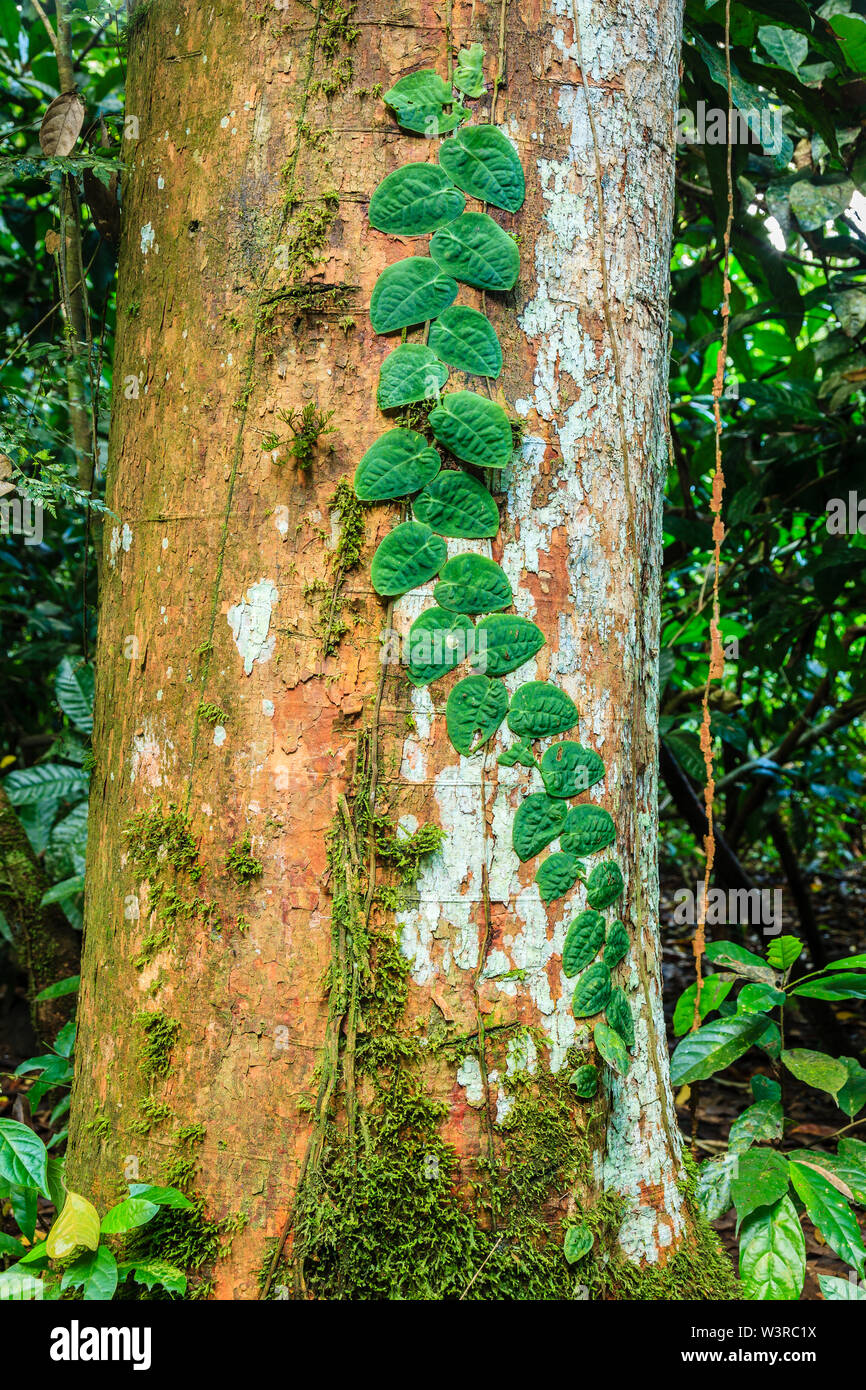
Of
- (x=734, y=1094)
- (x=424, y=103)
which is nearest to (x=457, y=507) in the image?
(x=424, y=103)

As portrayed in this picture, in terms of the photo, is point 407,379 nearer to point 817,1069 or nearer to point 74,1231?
point 74,1231

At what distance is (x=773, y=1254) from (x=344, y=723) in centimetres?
87

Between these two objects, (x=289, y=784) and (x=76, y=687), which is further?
(x=76, y=687)

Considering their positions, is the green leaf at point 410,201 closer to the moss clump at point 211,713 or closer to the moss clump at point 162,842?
the moss clump at point 211,713

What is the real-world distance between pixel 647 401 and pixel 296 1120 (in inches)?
39.3

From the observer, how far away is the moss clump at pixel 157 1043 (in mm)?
1124

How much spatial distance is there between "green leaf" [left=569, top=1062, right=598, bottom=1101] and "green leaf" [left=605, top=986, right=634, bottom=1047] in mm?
63

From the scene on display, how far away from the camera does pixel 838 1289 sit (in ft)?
4.14

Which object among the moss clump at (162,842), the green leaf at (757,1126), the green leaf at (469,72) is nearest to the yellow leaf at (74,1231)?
the moss clump at (162,842)

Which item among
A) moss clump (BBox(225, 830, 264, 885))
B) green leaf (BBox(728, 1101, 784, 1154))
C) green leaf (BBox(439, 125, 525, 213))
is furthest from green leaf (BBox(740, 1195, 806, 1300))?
green leaf (BBox(439, 125, 525, 213))

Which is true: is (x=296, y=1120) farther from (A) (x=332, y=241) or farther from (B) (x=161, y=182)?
(B) (x=161, y=182)

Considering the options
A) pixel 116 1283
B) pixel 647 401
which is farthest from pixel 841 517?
pixel 116 1283

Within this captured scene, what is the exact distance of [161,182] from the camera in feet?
4.13

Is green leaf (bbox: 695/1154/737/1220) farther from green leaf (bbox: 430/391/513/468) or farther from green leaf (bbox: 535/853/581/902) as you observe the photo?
green leaf (bbox: 430/391/513/468)
